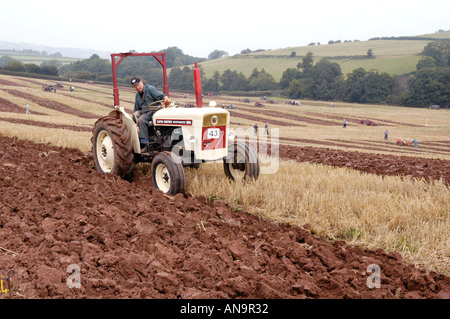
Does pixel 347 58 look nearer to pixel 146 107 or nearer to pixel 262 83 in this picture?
pixel 262 83

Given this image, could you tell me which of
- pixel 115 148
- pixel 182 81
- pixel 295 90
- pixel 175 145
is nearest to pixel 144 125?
pixel 115 148

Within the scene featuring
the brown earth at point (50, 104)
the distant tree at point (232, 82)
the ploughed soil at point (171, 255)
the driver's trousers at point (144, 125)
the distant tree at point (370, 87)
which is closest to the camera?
the ploughed soil at point (171, 255)

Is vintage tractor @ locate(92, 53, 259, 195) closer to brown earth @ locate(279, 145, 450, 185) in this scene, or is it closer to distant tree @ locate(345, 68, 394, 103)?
brown earth @ locate(279, 145, 450, 185)

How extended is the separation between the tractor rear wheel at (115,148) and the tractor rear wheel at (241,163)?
1.73m

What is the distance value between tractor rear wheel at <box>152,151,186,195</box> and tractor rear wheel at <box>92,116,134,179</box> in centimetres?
81

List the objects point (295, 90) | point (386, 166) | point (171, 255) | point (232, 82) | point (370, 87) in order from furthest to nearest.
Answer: point (232, 82) → point (295, 90) → point (370, 87) → point (386, 166) → point (171, 255)

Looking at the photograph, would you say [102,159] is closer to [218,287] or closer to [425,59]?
[218,287]

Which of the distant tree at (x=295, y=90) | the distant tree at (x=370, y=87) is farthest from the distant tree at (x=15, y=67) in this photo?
the distant tree at (x=370, y=87)

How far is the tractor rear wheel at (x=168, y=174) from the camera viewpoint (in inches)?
245

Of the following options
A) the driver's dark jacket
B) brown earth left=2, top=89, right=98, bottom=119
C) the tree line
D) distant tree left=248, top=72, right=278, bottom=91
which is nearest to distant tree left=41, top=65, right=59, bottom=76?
the tree line

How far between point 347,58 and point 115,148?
11350 cm

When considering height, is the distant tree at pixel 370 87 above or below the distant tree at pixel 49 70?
below

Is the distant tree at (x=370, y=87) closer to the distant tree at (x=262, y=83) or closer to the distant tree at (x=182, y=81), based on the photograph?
the distant tree at (x=262, y=83)

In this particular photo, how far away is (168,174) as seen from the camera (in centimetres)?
655
